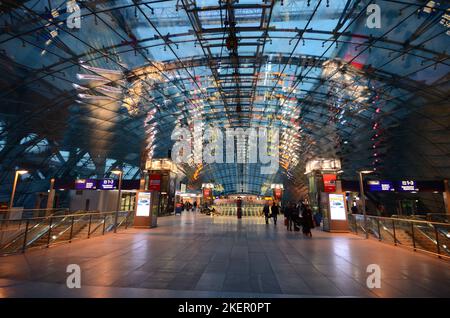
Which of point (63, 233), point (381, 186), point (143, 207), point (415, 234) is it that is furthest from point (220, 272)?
point (381, 186)

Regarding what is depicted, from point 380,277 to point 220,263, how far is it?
3.94m

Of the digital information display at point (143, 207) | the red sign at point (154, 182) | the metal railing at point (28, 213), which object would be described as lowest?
the metal railing at point (28, 213)

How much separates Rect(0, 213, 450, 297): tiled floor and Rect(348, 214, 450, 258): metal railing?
528mm

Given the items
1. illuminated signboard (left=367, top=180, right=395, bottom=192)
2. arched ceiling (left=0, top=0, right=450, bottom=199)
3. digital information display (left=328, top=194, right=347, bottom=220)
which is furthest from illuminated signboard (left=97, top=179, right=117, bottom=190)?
illuminated signboard (left=367, top=180, right=395, bottom=192)

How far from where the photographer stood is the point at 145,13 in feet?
46.8

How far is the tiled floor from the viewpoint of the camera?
4.35 m

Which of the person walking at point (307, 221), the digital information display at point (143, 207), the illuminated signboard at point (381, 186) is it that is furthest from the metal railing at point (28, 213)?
the illuminated signboard at point (381, 186)

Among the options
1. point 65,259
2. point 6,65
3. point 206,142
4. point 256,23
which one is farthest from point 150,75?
point 206,142

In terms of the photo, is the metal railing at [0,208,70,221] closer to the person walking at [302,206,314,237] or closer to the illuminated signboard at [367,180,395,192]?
the person walking at [302,206,314,237]

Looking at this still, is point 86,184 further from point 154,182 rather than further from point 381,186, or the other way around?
point 381,186

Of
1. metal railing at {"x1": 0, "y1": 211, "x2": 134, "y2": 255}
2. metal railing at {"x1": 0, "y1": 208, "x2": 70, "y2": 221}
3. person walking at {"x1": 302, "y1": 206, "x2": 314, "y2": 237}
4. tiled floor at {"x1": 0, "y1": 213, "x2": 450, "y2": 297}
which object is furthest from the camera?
metal railing at {"x1": 0, "y1": 208, "x2": 70, "y2": 221}

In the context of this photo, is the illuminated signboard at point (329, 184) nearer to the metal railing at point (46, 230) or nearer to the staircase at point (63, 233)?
the metal railing at point (46, 230)

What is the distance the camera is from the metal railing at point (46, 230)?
7.59 meters

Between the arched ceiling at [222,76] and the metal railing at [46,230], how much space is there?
12018 mm
